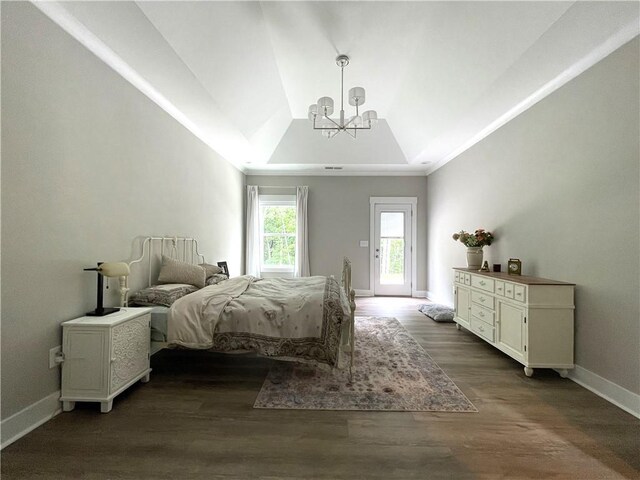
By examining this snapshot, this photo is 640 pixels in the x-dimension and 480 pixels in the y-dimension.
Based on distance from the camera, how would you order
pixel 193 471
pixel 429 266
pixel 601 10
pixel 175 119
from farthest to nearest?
1. pixel 429 266
2. pixel 175 119
3. pixel 601 10
4. pixel 193 471

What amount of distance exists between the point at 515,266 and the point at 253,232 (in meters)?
4.95

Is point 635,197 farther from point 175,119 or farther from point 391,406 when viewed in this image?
point 175,119

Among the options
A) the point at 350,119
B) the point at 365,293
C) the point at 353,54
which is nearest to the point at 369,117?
the point at 350,119

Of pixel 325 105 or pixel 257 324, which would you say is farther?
pixel 325 105

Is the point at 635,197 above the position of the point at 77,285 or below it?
above

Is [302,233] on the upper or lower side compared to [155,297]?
upper

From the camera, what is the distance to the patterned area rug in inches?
87.1

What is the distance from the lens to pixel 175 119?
11.9 ft

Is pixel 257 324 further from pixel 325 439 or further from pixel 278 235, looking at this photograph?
pixel 278 235

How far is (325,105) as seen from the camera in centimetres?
321

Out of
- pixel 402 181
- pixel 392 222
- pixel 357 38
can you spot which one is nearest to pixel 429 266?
pixel 392 222

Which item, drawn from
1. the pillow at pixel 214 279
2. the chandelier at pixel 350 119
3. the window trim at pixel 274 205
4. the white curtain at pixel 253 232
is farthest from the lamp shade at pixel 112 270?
the window trim at pixel 274 205

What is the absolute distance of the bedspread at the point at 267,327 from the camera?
8.14 feet

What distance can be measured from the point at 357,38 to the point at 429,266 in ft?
15.5
